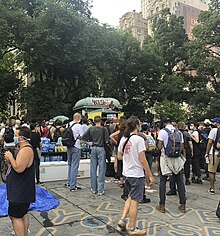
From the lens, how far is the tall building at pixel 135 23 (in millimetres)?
78412

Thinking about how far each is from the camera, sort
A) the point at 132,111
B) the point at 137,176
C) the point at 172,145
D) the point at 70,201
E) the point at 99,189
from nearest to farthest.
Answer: the point at 137,176 < the point at 172,145 < the point at 70,201 < the point at 99,189 < the point at 132,111

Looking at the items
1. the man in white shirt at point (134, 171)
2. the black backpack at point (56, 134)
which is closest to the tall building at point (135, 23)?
the black backpack at point (56, 134)

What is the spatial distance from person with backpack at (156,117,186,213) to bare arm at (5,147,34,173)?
2855 mm

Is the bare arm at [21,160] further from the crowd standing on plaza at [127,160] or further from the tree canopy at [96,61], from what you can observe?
the tree canopy at [96,61]

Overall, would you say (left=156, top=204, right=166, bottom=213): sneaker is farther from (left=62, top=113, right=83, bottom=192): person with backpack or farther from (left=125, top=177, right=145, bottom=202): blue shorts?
(left=62, top=113, right=83, bottom=192): person with backpack

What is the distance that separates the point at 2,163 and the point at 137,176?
5.50 metres

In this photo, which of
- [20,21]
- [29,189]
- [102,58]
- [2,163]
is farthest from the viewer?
[102,58]

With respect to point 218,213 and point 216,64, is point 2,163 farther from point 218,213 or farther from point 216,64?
point 216,64

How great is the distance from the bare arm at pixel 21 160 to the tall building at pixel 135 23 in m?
77.3

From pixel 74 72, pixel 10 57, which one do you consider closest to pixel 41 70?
pixel 74 72

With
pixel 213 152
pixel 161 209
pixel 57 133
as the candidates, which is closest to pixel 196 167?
pixel 213 152

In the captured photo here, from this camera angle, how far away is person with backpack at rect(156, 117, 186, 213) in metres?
5.48

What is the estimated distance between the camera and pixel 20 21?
22.8 meters

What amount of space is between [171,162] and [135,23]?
77.9 metres
